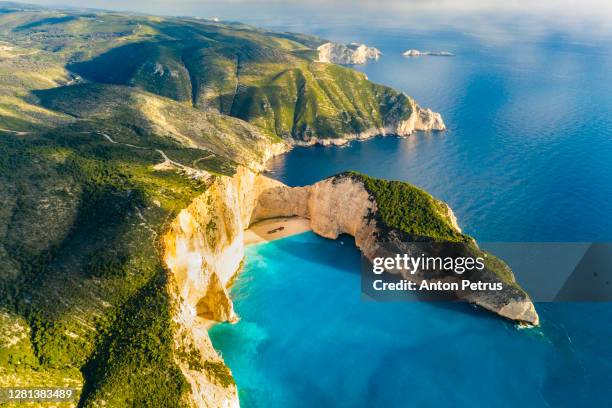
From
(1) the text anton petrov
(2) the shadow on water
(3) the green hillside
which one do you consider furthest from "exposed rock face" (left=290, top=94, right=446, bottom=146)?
(1) the text anton petrov

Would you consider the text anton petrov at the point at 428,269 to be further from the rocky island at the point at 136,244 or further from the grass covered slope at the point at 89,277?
the grass covered slope at the point at 89,277

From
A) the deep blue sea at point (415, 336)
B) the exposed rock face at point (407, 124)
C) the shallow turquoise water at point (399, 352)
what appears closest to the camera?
the shallow turquoise water at point (399, 352)

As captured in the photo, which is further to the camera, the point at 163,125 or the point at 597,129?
the point at 597,129

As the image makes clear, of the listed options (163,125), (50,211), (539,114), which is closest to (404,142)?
(539,114)

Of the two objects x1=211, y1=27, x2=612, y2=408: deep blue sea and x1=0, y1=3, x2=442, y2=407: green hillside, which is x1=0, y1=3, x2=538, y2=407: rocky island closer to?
x1=0, y1=3, x2=442, y2=407: green hillside

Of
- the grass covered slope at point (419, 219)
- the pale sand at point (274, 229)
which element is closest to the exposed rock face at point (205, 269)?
the pale sand at point (274, 229)

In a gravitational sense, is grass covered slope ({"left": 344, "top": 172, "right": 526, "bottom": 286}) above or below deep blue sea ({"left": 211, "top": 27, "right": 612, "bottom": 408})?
above

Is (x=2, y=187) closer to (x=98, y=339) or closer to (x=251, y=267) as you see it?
(x=98, y=339)
